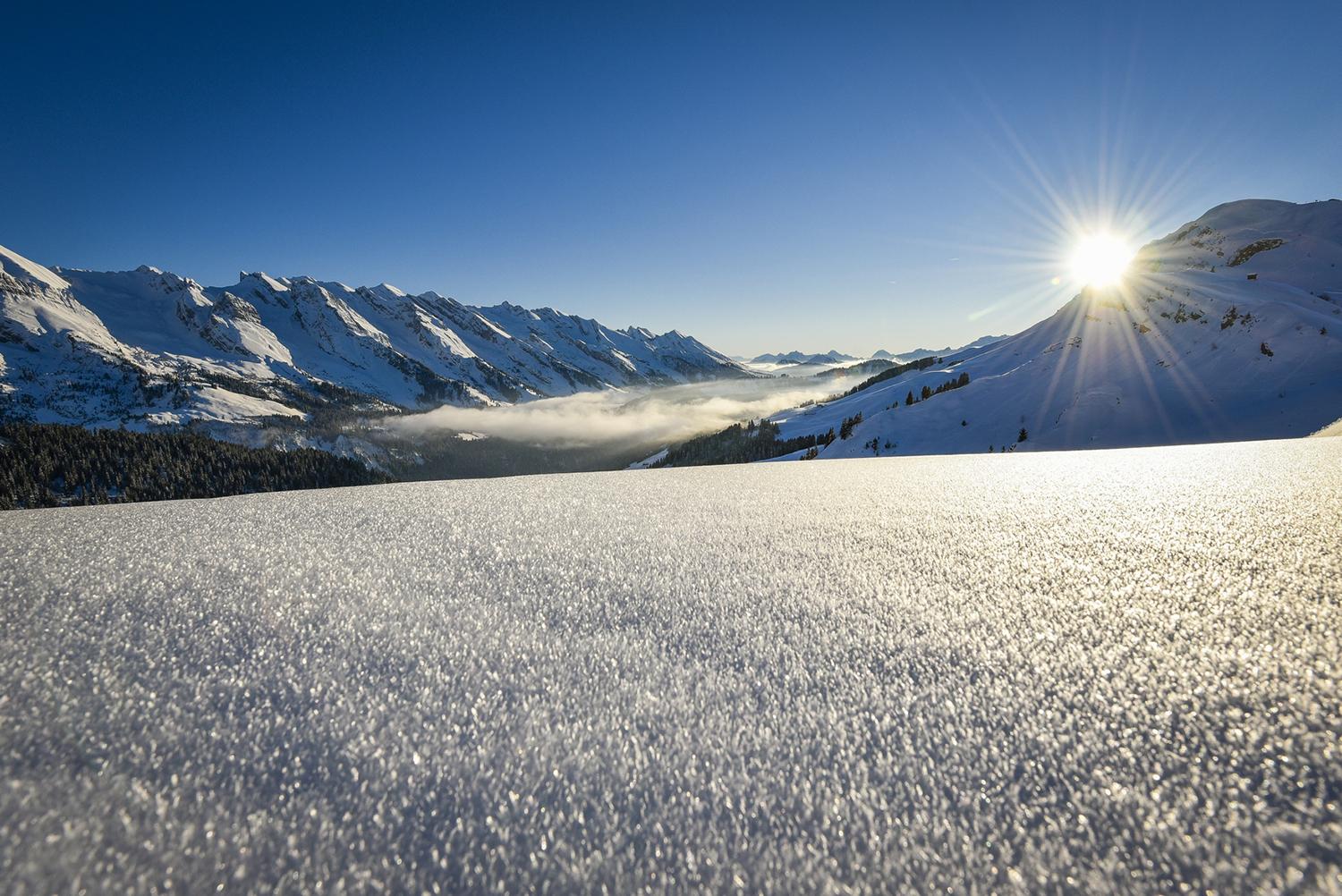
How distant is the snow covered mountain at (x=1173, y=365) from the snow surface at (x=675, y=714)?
22.6 metres

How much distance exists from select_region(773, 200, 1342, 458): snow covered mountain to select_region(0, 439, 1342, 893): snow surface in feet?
74.3

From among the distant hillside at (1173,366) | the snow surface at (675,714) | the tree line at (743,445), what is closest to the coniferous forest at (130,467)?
the tree line at (743,445)

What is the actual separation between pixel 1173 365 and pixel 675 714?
30670mm

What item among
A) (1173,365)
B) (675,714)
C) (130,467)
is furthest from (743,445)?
(130,467)

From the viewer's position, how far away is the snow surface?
3.26 ft

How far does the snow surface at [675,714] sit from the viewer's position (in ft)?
3.26

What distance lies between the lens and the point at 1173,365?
22.0 m

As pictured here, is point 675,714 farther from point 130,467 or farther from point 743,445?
point 130,467

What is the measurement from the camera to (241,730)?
129 cm

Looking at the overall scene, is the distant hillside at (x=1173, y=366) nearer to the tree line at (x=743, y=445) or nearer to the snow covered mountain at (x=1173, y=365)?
the snow covered mountain at (x=1173, y=365)

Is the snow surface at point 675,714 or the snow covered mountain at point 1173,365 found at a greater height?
the snow covered mountain at point 1173,365

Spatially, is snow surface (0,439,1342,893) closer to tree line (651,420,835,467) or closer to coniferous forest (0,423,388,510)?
tree line (651,420,835,467)

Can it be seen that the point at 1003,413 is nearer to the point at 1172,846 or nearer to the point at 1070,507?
the point at 1070,507

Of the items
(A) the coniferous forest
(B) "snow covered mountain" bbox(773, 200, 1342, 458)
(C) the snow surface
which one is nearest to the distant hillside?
(B) "snow covered mountain" bbox(773, 200, 1342, 458)
